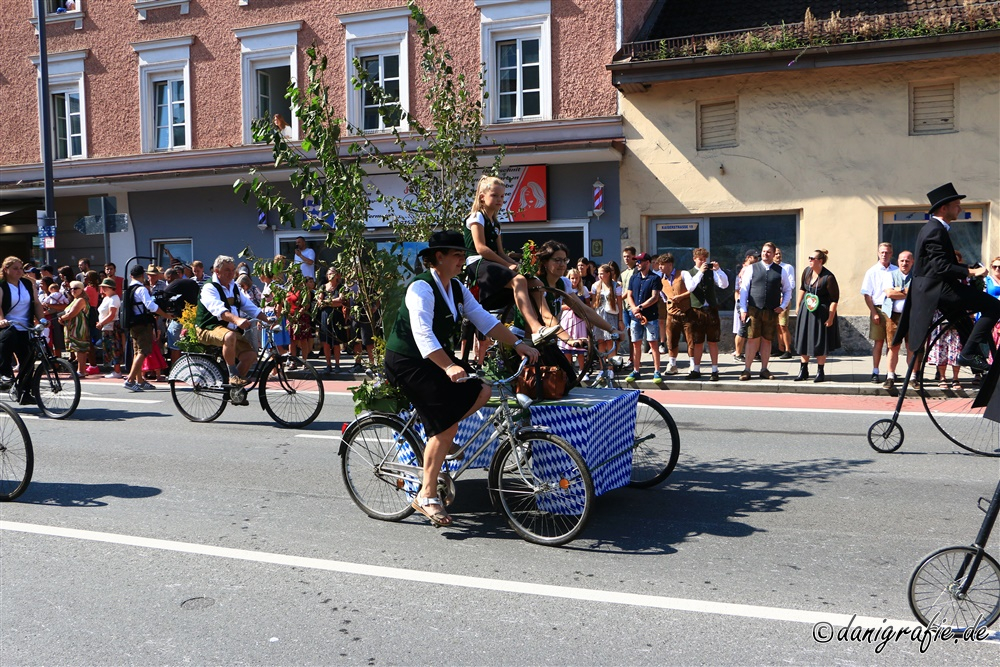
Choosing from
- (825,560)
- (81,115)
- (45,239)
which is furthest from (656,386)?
(81,115)

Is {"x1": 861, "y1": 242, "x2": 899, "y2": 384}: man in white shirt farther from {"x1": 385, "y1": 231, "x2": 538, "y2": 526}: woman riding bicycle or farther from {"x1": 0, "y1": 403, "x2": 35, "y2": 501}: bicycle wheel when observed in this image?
{"x1": 0, "y1": 403, "x2": 35, "y2": 501}: bicycle wheel

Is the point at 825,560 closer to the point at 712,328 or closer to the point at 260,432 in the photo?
the point at 260,432

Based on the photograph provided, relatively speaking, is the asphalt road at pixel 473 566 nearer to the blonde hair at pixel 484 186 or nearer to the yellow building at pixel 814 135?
the blonde hair at pixel 484 186

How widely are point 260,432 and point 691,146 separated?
11.4 metres

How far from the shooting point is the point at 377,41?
20.7 metres

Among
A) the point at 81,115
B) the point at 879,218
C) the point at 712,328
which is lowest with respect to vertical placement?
the point at 712,328

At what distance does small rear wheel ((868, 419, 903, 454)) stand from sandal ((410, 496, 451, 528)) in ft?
14.6

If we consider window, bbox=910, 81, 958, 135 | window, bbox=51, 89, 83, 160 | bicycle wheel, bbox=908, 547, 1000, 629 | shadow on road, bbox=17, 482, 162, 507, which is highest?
window, bbox=51, 89, 83, 160

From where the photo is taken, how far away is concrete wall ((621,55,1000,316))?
53.4 feet

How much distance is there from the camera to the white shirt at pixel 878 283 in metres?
12.8

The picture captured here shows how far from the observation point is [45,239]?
1898cm

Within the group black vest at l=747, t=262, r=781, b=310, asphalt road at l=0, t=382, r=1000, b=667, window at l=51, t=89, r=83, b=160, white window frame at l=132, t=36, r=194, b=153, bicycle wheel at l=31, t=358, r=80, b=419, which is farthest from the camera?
window at l=51, t=89, r=83, b=160

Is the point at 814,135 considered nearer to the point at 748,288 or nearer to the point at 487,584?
the point at 748,288

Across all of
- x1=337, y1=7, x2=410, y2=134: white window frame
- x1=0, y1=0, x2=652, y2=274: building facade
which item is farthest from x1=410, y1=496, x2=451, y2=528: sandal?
x1=337, y1=7, x2=410, y2=134: white window frame
